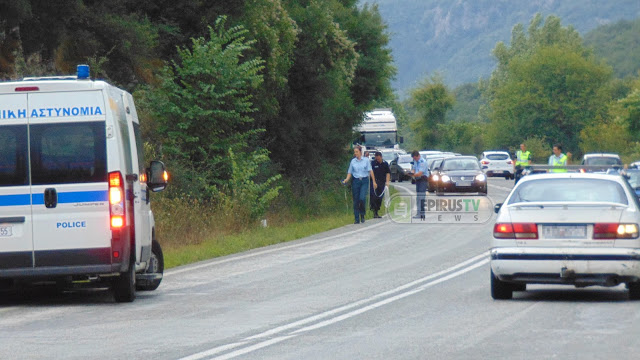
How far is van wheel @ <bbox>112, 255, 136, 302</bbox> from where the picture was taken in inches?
544

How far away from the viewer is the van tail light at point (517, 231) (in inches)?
523

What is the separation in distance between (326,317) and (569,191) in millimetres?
3609

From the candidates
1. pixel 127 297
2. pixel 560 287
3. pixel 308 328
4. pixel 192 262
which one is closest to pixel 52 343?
pixel 308 328

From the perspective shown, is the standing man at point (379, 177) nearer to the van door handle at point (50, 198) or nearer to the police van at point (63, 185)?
the police van at point (63, 185)

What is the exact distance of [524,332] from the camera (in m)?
10.9

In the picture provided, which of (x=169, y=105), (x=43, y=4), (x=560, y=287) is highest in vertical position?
(x=43, y=4)

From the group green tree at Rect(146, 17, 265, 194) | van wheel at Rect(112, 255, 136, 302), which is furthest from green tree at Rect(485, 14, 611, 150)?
van wheel at Rect(112, 255, 136, 302)

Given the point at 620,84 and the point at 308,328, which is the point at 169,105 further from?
the point at 620,84

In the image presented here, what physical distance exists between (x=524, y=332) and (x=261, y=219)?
18.1m

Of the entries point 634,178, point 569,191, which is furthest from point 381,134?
point 569,191

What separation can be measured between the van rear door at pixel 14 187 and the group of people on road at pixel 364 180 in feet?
54.8

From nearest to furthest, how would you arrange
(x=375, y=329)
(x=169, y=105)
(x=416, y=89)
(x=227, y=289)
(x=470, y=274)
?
(x=375, y=329)
(x=227, y=289)
(x=470, y=274)
(x=169, y=105)
(x=416, y=89)

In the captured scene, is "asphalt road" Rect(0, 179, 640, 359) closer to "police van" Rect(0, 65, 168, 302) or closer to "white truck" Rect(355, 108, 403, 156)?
"police van" Rect(0, 65, 168, 302)

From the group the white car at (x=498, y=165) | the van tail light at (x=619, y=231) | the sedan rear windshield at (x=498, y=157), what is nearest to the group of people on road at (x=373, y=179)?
the van tail light at (x=619, y=231)
